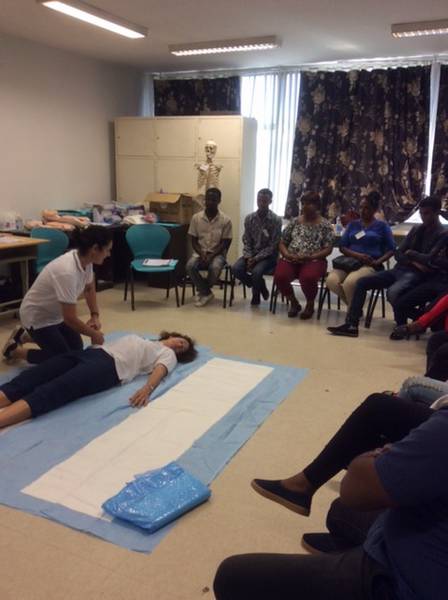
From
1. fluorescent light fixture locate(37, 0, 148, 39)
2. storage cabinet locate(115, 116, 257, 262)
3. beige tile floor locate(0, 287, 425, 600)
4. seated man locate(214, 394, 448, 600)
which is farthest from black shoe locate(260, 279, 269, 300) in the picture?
seated man locate(214, 394, 448, 600)

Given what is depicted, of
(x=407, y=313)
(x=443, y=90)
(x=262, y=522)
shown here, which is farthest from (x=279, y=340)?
(x=443, y=90)

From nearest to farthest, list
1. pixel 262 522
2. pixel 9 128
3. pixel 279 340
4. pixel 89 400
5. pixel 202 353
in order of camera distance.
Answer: pixel 262 522 < pixel 89 400 < pixel 202 353 < pixel 279 340 < pixel 9 128

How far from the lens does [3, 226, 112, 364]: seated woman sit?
2.93 meters

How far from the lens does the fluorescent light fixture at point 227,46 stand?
16.0 ft

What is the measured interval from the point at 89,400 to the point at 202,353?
Result: 108 cm

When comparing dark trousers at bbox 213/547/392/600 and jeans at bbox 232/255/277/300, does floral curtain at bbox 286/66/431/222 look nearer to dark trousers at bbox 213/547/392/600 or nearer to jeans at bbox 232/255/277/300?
jeans at bbox 232/255/277/300

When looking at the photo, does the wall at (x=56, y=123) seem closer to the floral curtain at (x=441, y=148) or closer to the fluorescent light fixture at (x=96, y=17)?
the fluorescent light fixture at (x=96, y=17)

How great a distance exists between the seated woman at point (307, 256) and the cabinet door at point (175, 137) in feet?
6.34

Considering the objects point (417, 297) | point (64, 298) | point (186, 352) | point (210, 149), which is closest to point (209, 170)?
point (210, 149)

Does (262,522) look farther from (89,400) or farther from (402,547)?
(89,400)

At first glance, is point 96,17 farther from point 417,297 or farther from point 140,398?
point 417,297

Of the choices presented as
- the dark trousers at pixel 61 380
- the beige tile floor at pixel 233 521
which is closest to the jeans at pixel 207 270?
the beige tile floor at pixel 233 521

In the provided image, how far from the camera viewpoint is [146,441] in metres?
2.49

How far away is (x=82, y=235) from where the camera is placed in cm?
293
